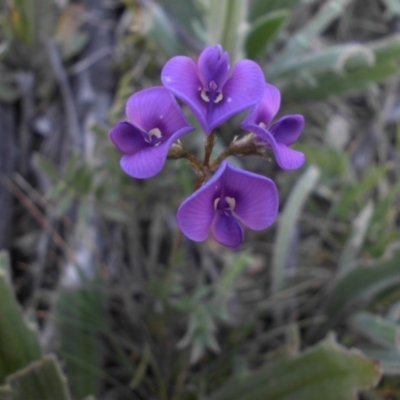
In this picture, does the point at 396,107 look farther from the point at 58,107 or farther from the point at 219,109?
the point at 219,109

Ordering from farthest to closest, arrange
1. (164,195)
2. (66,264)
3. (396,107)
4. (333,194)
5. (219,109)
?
1. (396,107)
2. (333,194)
3. (164,195)
4. (66,264)
5. (219,109)

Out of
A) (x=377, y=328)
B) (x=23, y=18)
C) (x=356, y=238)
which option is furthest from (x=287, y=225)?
(x=23, y=18)

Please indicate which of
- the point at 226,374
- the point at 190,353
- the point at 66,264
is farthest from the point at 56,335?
the point at 226,374

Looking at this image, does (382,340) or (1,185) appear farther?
(1,185)

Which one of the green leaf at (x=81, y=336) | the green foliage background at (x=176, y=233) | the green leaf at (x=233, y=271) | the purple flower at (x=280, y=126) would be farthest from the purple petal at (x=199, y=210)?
the green leaf at (x=81, y=336)

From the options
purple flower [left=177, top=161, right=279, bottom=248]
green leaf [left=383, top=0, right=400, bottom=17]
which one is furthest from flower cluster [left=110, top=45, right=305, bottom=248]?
green leaf [left=383, top=0, right=400, bottom=17]

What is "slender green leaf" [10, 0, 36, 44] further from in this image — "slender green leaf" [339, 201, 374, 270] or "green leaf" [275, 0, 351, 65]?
"slender green leaf" [339, 201, 374, 270]
